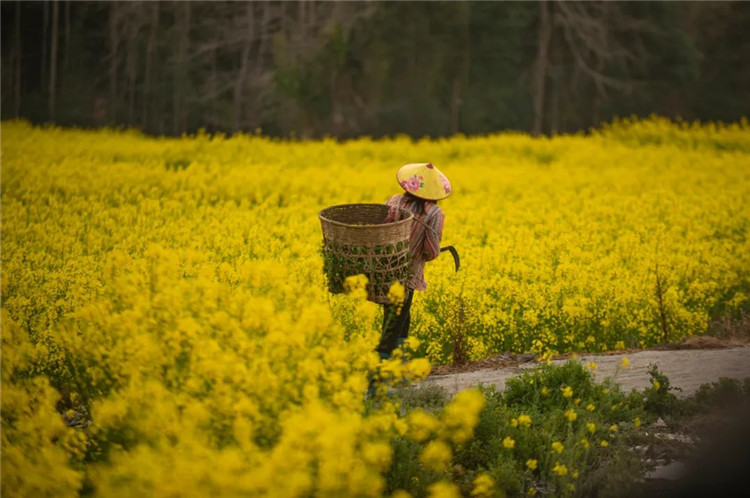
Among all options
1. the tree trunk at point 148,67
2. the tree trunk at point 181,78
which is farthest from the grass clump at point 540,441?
the tree trunk at point 148,67

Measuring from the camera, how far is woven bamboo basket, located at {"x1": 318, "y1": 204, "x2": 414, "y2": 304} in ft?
14.1

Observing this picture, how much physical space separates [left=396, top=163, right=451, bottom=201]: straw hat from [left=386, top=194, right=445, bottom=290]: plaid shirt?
128 mm

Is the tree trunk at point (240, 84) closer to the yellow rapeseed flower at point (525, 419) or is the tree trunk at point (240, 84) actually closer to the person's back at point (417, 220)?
the person's back at point (417, 220)

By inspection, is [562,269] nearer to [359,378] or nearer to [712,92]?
[359,378]

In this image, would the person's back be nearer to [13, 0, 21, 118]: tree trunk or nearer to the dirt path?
the dirt path

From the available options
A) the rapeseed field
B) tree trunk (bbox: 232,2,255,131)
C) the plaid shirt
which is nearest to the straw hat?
the plaid shirt

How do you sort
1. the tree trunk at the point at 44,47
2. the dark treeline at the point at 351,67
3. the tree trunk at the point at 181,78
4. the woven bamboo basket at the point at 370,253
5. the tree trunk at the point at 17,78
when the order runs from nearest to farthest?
1. the woven bamboo basket at the point at 370,253
2. the tree trunk at the point at 17,78
3. the dark treeline at the point at 351,67
4. the tree trunk at the point at 181,78
5. the tree trunk at the point at 44,47

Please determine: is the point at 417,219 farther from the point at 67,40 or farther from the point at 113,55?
the point at 67,40

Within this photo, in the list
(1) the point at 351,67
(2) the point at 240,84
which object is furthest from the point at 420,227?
(2) the point at 240,84

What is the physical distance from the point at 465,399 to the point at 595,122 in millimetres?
23537

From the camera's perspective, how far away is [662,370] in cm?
488

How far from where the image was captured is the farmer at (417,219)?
463cm

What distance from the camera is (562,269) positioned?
6.82 m

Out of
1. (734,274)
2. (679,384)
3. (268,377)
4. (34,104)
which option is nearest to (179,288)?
(268,377)
